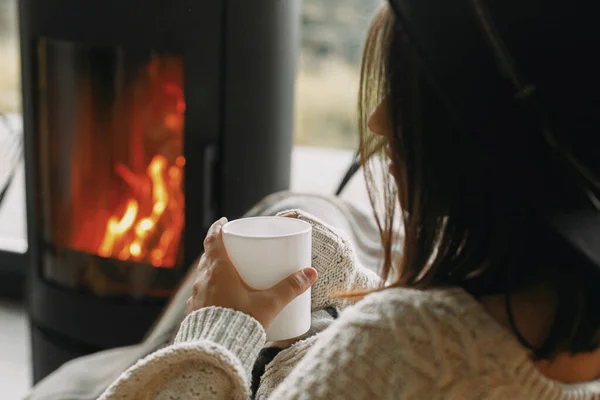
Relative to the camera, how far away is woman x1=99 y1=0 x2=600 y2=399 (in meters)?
0.63

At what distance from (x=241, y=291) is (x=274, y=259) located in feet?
0.16

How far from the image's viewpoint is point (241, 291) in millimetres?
878

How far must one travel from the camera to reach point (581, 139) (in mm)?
647

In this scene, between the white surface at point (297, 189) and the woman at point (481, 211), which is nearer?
the woman at point (481, 211)

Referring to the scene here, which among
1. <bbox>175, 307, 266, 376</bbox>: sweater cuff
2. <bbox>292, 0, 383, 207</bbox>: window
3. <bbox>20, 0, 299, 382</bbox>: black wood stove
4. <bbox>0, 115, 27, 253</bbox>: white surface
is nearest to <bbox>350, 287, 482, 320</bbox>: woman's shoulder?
<bbox>175, 307, 266, 376</bbox>: sweater cuff

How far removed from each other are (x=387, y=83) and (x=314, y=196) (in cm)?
85

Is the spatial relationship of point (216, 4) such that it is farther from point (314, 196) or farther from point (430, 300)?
point (430, 300)

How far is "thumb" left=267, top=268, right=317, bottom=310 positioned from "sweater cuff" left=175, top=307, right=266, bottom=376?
0.12 feet

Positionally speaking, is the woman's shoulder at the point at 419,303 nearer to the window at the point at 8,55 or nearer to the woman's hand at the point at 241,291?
the woman's hand at the point at 241,291

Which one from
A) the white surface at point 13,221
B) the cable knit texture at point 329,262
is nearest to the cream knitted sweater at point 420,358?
the cable knit texture at point 329,262

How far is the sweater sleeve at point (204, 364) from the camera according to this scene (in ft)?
2.68

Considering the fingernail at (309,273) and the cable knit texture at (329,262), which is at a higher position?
the fingernail at (309,273)

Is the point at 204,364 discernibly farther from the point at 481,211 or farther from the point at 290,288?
the point at 481,211

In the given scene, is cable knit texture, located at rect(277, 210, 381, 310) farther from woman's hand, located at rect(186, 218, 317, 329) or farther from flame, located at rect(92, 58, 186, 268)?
flame, located at rect(92, 58, 186, 268)
